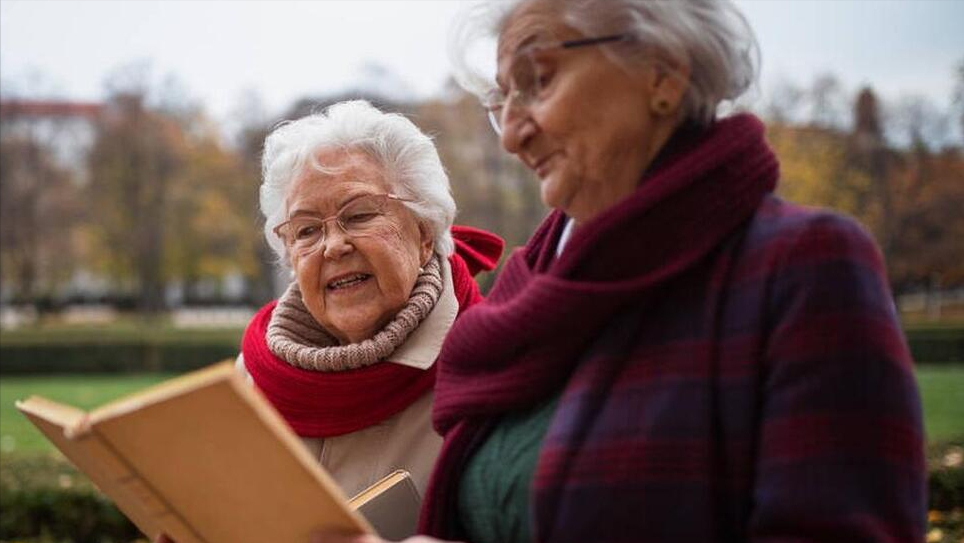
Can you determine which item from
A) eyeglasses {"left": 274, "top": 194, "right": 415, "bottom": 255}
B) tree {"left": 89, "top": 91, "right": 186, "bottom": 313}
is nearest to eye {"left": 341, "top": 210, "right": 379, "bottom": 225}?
eyeglasses {"left": 274, "top": 194, "right": 415, "bottom": 255}

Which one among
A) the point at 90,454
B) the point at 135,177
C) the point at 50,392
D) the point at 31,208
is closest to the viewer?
the point at 90,454

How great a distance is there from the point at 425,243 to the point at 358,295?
23cm

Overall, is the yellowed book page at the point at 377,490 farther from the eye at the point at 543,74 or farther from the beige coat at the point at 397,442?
the eye at the point at 543,74

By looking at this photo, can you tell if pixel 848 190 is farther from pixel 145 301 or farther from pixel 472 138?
pixel 145 301

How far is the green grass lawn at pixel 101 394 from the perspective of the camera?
10.4 meters

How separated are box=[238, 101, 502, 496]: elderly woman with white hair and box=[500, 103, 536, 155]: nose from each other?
790 millimetres

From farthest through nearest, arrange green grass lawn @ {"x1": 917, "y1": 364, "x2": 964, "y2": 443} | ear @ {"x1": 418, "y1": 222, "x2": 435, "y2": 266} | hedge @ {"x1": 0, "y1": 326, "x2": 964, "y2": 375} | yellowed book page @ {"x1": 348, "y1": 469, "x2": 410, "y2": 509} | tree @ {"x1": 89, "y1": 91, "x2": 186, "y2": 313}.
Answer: tree @ {"x1": 89, "y1": 91, "x2": 186, "y2": 313} → hedge @ {"x1": 0, "y1": 326, "x2": 964, "y2": 375} → green grass lawn @ {"x1": 917, "y1": 364, "x2": 964, "y2": 443} → ear @ {"x1": 418, "y1": 222, "x2": 435, "y2": 266} → yellowed book page @ {"x1": 348, "y1": 469, "x2": 410, "y2": 509}

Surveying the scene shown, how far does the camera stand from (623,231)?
1.43 m

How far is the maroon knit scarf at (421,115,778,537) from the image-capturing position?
1414mm

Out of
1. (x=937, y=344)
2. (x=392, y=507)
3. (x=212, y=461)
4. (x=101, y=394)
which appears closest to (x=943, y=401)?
(x=937, y=344)

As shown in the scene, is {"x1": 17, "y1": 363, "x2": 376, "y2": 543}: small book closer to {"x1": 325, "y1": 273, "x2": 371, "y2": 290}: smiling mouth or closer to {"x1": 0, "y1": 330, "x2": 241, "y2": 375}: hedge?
{"x1": 325, "y1": 273, "x2": 371, "y2": 290}: smiling mouth

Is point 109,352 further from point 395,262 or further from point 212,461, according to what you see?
point 212,461

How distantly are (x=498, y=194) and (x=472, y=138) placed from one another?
1422 mm

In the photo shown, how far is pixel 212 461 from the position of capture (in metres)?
1.42
